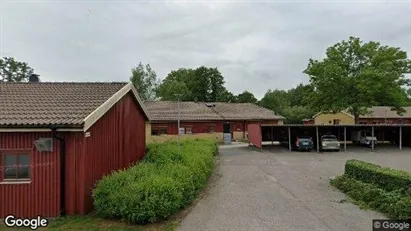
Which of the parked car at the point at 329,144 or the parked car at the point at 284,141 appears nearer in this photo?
the parked car at the point at 329,144

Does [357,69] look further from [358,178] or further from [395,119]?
[358,178]

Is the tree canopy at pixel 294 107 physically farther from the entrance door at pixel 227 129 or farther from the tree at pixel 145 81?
the tree at pixel 145 81

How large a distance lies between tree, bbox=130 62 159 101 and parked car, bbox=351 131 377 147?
40.5 m

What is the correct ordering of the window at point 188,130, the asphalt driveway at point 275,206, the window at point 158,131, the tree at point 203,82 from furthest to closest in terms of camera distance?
the tree at point 203,82, the window at point 188,130, the window at point 158,131, the asphalt driveway at point 275,206

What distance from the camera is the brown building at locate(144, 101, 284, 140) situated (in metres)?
39.6

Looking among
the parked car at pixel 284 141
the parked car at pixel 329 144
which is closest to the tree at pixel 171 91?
the parked car at pixel 284 141

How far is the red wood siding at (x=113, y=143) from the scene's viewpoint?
10383 millimetres

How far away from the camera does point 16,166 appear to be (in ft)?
33.1

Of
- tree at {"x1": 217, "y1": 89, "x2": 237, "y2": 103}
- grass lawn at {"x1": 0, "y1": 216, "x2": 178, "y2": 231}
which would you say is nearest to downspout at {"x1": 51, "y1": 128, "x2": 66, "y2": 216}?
grass lawn at {"x1": 0, "y1": 216, "x2": 178, "y2": 231}

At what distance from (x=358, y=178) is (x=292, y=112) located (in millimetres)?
50120

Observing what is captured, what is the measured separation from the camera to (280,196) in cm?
1271

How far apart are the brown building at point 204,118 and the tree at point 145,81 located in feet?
72.4

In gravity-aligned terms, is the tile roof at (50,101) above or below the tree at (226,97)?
below

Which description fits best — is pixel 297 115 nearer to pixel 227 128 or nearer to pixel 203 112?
pixel 227 128
